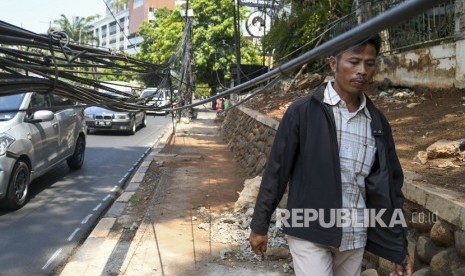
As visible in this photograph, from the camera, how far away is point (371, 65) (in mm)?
2158

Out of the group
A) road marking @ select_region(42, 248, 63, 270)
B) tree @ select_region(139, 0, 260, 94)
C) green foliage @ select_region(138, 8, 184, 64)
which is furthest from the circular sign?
tree @ select_region(139, 0, 260, 94)

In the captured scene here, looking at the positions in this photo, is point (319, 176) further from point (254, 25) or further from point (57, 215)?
point (254, 25)

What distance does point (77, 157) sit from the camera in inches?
365

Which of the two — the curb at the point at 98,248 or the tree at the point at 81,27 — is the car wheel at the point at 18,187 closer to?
the curb at the point at 98,248

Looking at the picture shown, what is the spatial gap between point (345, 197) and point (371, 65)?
63cm

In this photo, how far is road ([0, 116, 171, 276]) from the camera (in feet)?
15.5

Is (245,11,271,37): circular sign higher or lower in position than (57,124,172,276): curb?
higher

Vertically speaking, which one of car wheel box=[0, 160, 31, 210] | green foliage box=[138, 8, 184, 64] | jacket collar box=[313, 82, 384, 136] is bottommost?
car wheel box=[0, 160, 31, 210]

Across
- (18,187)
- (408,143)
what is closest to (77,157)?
(18,187)

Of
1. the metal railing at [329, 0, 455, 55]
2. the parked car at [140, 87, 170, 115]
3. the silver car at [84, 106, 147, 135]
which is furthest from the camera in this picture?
the silver car at [84, 106, 147, 135]

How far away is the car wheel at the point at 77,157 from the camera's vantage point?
915cm

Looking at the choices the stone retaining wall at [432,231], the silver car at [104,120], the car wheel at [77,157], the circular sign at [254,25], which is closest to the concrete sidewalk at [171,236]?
the car wheel at [77,157]

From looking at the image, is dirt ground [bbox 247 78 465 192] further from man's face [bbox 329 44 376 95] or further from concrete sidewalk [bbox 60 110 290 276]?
concrete sidewalk [bbox 60 110 290 276]

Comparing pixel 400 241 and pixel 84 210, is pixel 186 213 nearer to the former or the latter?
pixel 84 210
